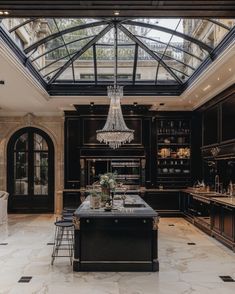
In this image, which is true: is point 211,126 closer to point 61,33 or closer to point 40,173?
point 61,33

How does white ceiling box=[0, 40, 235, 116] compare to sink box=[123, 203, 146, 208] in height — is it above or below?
above

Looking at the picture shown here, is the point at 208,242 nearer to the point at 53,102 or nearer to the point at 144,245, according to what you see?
the point at 144,245

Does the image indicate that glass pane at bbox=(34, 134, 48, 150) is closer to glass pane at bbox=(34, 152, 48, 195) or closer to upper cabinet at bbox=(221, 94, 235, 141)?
glass pane at bbox=(34, 152, 48, 195)

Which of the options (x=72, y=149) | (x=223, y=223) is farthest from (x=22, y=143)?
(x=223, y=223)

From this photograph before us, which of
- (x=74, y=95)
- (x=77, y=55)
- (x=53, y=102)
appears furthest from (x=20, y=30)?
(x=53, y=102)

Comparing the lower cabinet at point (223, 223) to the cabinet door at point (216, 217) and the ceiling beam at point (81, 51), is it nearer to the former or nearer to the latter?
the cabinet door at point (216, 217)

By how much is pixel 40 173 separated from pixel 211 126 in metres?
5.65

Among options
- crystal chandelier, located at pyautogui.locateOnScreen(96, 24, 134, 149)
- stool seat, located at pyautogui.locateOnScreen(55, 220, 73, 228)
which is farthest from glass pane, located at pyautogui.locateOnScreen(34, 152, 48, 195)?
stool seat, located at pyautogui.locateOnScreen(55, 220, 73, 228)

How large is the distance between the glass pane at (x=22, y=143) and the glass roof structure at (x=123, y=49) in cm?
308

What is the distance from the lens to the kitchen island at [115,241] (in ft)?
18.5

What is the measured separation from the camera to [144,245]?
5676 mm

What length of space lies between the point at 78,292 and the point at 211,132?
650 cm

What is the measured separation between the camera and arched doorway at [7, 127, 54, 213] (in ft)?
40.6

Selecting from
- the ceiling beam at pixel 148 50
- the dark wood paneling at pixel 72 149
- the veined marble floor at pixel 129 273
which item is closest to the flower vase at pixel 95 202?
the veined marble floor at pixel 129 273
